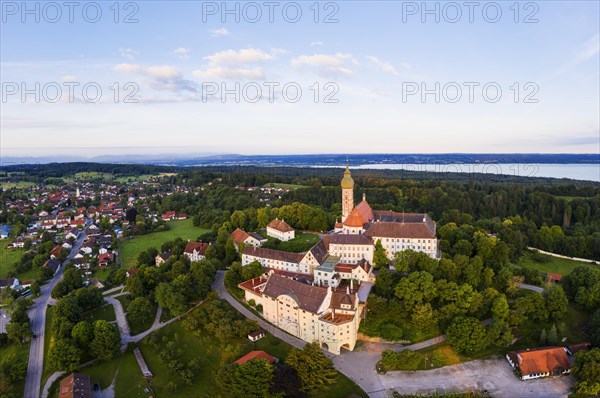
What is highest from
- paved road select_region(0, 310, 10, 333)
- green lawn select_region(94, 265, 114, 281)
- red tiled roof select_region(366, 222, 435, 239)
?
red tiled roof select_region(366, 222, 435, 239)

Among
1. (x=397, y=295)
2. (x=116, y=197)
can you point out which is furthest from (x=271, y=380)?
(x=116, y=197)

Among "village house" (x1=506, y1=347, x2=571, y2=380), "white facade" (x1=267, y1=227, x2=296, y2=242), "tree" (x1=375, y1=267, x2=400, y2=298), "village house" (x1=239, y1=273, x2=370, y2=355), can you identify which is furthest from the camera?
"white facade" (x1=267, y1=227, x2=296, y2=242)

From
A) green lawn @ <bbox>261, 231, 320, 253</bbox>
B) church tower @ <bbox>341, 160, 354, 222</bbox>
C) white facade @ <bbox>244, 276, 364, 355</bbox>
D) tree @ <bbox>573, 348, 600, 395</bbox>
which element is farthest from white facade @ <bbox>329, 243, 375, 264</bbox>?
tree @ <bbox>573, 348, 600, 395</bbox>

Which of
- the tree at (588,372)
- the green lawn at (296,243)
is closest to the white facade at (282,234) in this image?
the green lawn at (296,243)

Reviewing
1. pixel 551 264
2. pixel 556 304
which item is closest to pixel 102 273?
pixel 556 304

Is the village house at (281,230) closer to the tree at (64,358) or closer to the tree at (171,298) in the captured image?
the tree at (171,298)

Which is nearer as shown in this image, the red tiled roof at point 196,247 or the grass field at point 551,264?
the grass field at point 551,264

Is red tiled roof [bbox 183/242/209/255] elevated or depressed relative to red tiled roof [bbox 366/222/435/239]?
depressed

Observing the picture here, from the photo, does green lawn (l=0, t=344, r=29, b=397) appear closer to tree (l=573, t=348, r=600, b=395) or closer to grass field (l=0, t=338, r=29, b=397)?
grass field (l=0, t=338, r=29, b=397)

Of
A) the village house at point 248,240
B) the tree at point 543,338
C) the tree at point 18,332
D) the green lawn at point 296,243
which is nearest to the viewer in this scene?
the tree at point 543,338
